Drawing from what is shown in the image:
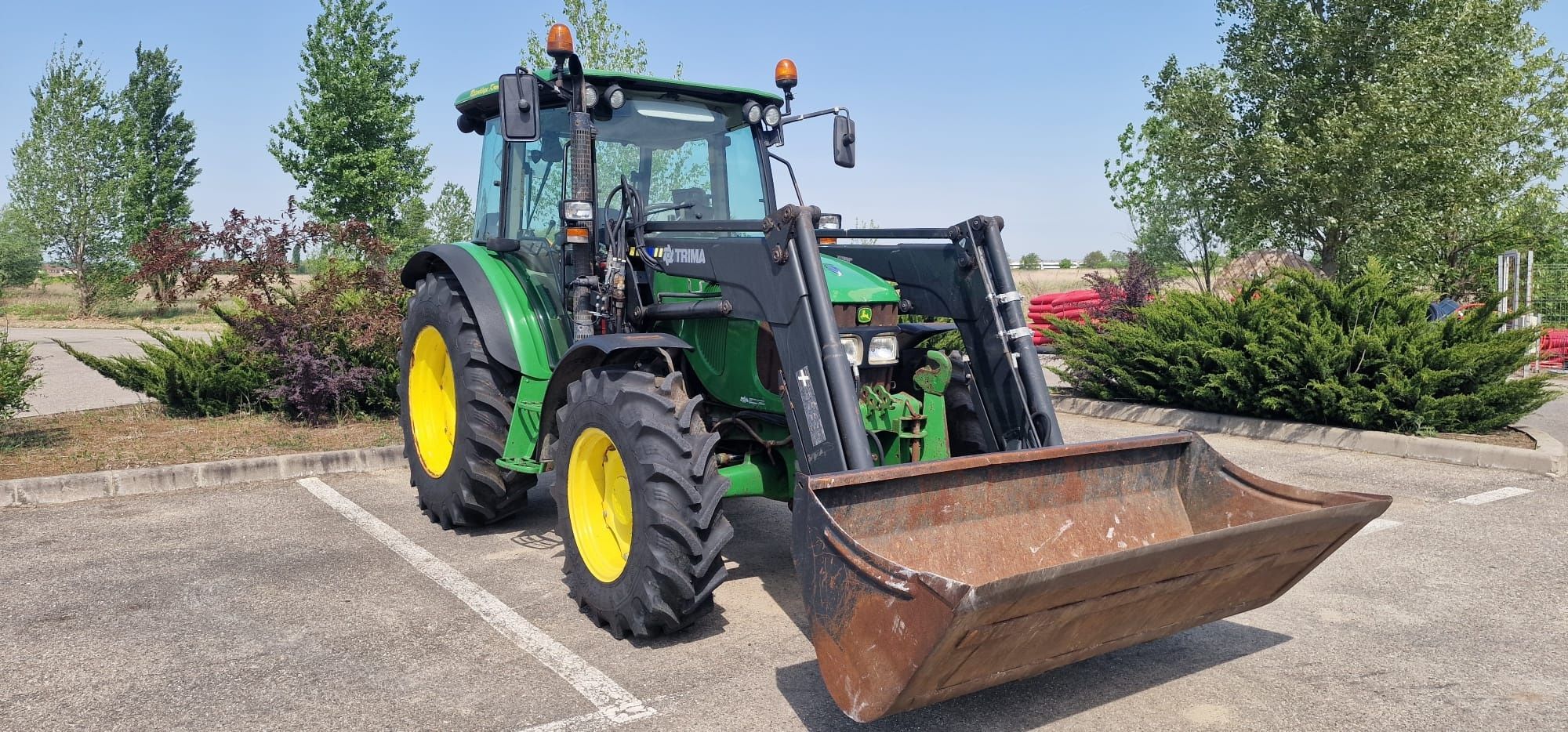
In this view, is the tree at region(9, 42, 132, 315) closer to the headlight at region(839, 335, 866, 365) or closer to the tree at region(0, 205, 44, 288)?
the tree at region(0, 205, 44, 288)

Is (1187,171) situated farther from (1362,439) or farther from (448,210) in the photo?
(448,210)

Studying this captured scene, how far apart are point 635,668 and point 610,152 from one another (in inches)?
109

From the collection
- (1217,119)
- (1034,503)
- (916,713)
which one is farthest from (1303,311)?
(1217,119)

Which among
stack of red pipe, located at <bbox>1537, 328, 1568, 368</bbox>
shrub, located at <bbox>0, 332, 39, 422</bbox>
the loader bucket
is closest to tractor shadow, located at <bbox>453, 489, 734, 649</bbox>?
the loader bucket

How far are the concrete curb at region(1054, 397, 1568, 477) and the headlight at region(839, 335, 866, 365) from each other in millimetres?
6093

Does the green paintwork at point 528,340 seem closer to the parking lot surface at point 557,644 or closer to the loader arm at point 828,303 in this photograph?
the parking lot surface at point 557,644

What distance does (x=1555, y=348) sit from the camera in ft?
54.5

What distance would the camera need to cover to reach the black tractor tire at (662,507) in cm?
425

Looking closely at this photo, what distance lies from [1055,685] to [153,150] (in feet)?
121

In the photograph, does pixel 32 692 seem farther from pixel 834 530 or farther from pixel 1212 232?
pixel 1212 232

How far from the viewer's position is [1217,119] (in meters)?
20.8

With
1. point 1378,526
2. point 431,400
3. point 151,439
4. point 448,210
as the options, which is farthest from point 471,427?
point 448,210

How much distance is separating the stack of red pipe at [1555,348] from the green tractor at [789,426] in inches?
585

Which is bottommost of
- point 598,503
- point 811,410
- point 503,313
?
point 598,503
